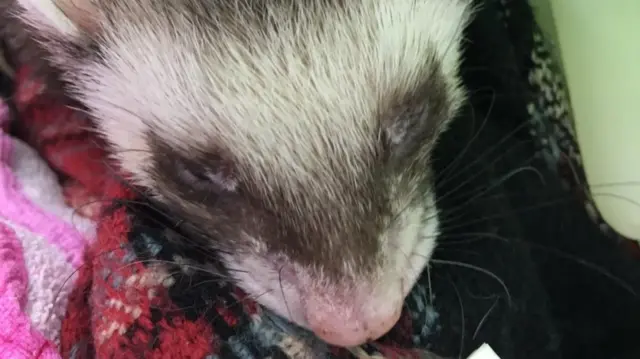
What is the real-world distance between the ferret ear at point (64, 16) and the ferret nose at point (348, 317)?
36 cm

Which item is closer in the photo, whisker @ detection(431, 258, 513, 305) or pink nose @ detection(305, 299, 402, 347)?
pink nose @ detection(305, 299, 402, 347)

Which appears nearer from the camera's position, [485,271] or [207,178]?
[207,178]

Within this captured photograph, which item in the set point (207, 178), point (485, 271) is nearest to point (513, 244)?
point (485, 271)

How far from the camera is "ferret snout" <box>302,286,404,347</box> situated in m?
0.77

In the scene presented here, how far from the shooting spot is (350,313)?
0.77 m

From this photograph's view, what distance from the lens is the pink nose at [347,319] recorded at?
769 millimetres

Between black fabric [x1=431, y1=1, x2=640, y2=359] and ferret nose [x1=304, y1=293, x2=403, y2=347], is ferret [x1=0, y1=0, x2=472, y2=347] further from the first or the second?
black fabric [x1=431, y1=1, x2=640, y2=359]

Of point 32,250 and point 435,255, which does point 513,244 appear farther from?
point 32,250

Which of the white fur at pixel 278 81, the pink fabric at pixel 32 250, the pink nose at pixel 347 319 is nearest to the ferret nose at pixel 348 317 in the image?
the pink nose at pixel 347 319

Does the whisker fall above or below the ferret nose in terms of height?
below

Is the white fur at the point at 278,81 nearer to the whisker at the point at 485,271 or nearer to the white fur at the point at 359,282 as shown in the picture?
the white fur at the point at 359,282

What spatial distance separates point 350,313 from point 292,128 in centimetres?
18

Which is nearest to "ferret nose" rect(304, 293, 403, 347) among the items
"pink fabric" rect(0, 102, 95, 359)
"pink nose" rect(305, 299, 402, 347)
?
"pink nose" rect(305, 299, 402, 347)

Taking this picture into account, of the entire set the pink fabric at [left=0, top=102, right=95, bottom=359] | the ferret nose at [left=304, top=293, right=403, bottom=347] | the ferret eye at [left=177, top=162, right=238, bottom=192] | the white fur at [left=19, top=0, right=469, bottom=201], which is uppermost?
the white fur at [left=19, top=0, right=469, bottom=201]
